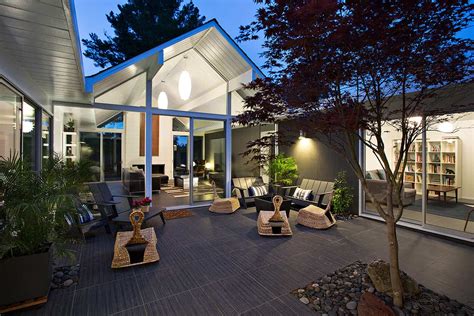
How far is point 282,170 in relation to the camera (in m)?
7.83

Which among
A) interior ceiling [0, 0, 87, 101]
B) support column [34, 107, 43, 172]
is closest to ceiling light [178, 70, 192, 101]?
interior ceiling [0, 0, 87, 101]

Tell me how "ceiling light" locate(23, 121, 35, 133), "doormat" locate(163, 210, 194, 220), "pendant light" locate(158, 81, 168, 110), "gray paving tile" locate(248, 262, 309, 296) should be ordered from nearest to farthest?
"gray paving tile" locate(248, 262, 309, 296) → "ceiling light" locate(23, 121, 35, 133) → "doormat" locate(163, 210, 194, 220) → "pendant light" locate(158, 81, 168, 110)

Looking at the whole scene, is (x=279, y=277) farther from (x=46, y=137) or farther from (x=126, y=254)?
(x=46, y=137)

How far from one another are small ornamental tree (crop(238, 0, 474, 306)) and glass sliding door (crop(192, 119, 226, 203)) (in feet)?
15.7

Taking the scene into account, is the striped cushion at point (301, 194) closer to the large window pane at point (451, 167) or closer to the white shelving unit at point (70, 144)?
the large window pane at point (451, 167)

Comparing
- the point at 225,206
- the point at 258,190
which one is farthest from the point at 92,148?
the point at 258,190

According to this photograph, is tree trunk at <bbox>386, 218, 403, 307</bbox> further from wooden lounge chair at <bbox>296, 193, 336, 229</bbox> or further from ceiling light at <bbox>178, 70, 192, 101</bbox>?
ceiling light at <bbox>178, 70, 192, 101</bbox>

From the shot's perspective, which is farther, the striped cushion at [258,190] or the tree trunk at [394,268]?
the striped cushion at [258,190]

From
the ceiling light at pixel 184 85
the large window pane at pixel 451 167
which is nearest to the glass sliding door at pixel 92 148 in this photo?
the ceiling light at pixel 184 85

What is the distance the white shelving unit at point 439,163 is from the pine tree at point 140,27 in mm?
13228

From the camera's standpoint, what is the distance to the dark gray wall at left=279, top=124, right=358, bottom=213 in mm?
6543

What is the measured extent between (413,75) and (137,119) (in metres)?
6.85

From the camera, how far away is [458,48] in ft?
6.82

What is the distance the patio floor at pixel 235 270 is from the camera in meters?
2.55
